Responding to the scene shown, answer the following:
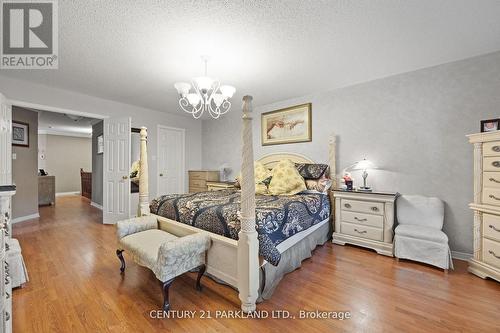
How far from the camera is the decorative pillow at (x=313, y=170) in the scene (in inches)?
131

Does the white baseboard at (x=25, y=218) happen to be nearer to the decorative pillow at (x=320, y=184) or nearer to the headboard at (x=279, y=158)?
the headboard at (x=279, y=158)

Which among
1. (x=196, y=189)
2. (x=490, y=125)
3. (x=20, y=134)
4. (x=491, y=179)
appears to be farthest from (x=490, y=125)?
(x=20, y=134)

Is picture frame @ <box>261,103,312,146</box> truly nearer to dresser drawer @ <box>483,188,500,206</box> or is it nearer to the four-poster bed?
the four-poster bed

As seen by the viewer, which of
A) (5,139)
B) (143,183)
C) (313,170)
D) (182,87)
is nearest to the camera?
(182,87)

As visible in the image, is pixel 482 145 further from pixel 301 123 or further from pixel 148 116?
pixel 148 116

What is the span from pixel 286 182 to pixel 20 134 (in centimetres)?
562

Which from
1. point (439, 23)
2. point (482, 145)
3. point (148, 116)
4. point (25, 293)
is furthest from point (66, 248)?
point (482, 145)

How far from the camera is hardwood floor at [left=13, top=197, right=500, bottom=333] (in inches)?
58.9

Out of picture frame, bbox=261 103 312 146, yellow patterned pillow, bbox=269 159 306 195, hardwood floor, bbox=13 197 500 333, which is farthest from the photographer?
picture frame, bbox=261 103 312 146

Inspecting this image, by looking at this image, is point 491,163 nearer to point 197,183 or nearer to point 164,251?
point 164,251

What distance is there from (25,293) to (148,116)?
3.67 meters

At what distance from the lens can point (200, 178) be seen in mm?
5062

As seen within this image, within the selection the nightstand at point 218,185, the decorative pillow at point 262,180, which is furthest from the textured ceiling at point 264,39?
the nightstand at point 218,185

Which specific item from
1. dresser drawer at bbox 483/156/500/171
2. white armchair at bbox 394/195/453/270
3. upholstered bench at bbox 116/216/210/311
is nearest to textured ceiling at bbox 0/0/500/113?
dresser drawer at bbox 483/156/500/171
